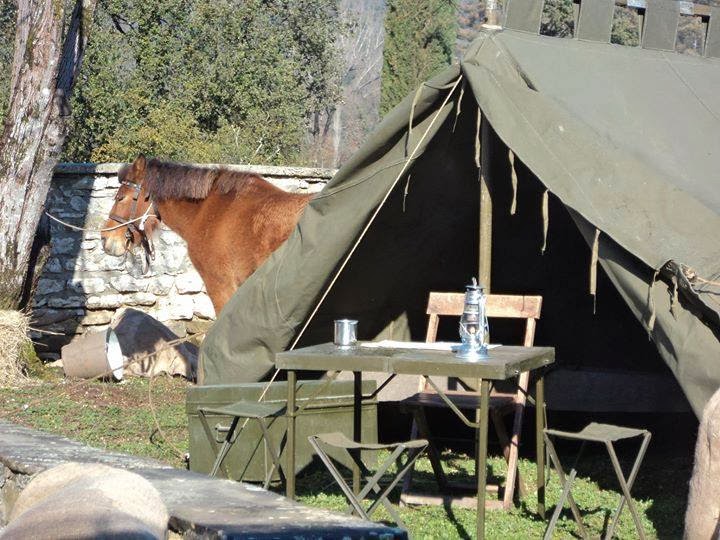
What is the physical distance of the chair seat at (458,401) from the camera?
509 centimetres

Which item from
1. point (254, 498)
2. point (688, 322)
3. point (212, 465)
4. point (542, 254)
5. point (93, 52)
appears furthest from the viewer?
point (93, 52)

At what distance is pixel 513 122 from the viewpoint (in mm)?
4984

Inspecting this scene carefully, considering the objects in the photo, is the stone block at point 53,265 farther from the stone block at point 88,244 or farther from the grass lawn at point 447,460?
the grass lawn at point 447,460

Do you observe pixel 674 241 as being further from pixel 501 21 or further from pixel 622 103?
pixel 501 21

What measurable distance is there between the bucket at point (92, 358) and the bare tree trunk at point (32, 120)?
666 mm

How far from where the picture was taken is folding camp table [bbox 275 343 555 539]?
416 centimetres

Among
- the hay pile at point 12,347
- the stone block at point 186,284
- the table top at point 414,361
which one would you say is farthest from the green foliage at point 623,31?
the table top at point 414,361

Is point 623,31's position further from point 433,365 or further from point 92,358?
point 433,365

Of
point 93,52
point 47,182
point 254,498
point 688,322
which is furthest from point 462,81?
point 93,52

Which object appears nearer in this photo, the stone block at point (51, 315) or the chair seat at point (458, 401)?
the chair seat at point (458, 401)

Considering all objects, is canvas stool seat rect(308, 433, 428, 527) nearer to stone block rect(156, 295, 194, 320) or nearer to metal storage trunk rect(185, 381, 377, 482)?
metal storage trunk rect(185, 381, 377, 482)

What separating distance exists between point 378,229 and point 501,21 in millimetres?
1330

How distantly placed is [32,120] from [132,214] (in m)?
1.33

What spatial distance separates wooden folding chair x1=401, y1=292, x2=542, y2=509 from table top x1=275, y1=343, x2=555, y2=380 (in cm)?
55
